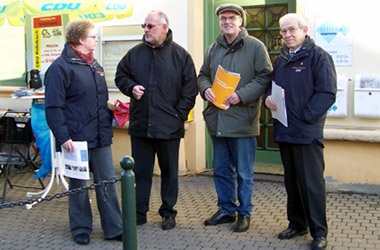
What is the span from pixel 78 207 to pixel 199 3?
3519 millimetres

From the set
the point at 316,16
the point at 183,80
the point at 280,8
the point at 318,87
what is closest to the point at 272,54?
the point at 280,8

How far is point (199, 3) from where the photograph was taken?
7.59 metres

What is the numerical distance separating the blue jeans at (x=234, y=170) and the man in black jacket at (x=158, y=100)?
0.43 m

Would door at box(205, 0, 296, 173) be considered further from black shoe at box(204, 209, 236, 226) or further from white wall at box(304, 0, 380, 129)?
black shoe at box(204, 209, 236, 226)

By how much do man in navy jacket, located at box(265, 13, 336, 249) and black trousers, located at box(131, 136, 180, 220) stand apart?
1.13 meters

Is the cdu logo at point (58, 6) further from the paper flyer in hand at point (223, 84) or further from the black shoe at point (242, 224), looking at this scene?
the black shoe at point (242, 224)

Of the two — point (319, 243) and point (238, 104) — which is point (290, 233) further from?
point (238, 104)

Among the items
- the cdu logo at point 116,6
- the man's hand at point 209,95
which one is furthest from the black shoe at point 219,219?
the cdu logo at point 116,6

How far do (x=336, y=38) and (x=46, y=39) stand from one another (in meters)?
3.85

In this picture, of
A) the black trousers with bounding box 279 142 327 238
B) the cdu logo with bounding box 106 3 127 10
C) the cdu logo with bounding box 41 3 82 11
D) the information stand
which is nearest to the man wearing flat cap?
the black trousers with bounding box 279 142 327 238

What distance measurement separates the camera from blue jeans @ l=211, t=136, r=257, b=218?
5363 mm

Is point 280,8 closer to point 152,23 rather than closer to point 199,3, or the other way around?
point 199,3

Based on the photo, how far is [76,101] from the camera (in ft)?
16.5

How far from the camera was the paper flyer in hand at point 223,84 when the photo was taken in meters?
5.28
